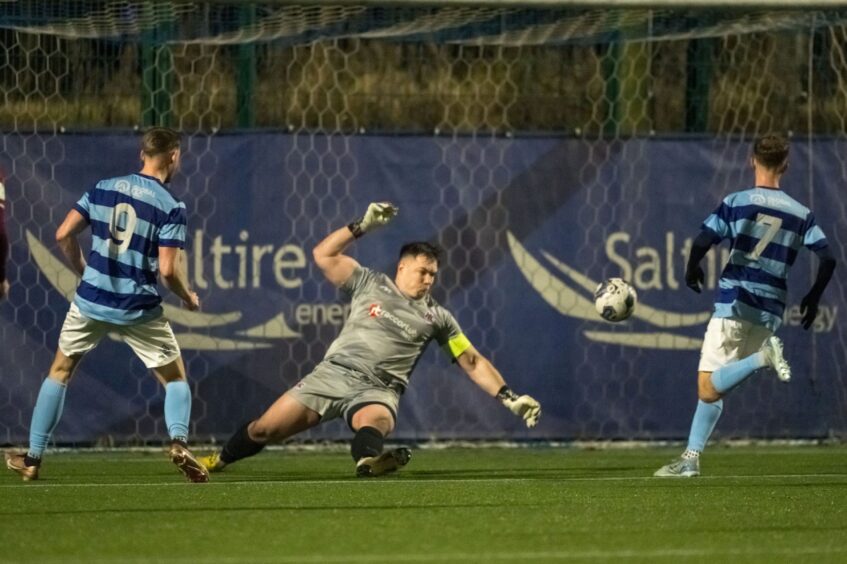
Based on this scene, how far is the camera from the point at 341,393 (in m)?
9.34

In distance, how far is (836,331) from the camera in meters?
11.5

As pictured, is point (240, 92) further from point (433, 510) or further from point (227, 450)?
point (433, 510)

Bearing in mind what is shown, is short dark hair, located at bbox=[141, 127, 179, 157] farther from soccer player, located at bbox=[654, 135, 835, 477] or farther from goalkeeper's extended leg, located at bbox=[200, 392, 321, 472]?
soccer player, located at bbox=[654, 135, 835, 477]

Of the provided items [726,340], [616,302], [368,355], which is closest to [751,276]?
[726,340]

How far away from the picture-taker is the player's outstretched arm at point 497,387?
28.9 ft

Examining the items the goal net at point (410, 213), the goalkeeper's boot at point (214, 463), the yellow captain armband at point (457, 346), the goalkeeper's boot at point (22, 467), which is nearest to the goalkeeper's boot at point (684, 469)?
the yellow captain armband at point (457, 346)

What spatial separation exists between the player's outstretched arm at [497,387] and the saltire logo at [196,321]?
1843 mm

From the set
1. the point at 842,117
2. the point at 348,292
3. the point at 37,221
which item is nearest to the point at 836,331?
the point at 842,117

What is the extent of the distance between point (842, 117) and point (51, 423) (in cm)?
618

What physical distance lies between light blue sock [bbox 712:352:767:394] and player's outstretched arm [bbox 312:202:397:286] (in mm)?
1848

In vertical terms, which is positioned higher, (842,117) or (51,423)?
(842,117)

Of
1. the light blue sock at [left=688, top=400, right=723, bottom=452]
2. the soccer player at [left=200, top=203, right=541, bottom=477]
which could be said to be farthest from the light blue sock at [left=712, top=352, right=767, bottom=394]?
the soccer player at [left=200, top=203, right=541, bottom=477]

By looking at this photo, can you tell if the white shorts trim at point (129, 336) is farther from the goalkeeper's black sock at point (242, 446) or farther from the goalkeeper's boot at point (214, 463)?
the goalkeeper's boot at point (214, 463)

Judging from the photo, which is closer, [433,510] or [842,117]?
[433,510]
